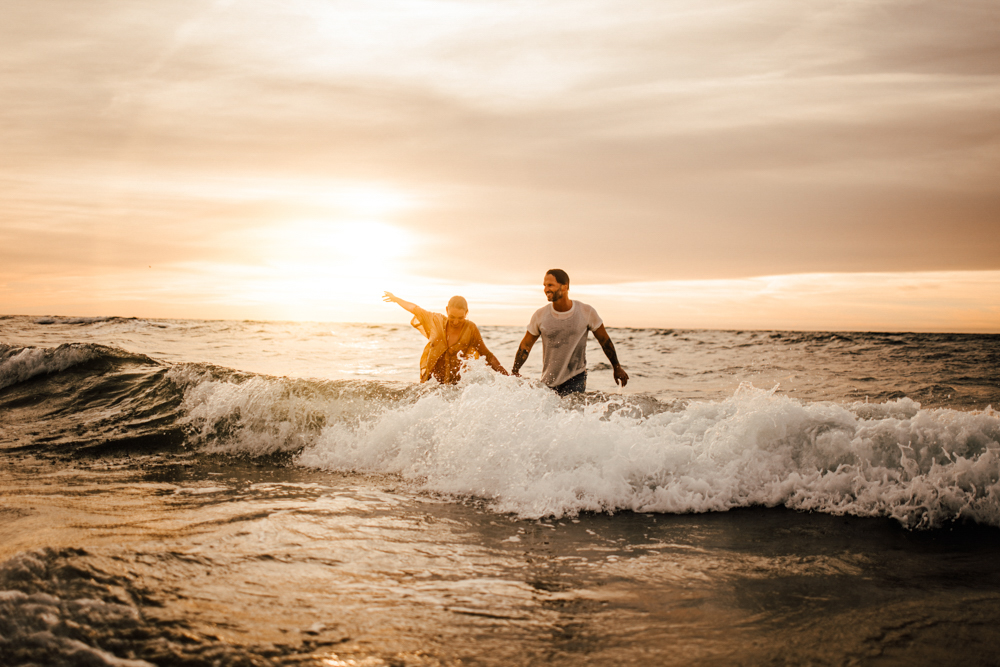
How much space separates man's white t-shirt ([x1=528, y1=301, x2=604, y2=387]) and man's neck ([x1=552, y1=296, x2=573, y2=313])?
0.11ft

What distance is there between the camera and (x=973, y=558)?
4414 millimetres

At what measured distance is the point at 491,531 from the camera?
491 cm

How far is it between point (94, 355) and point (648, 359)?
668 inches

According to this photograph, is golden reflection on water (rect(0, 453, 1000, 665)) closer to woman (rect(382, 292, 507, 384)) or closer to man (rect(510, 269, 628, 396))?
man (rect(510, 269, 628, 396))

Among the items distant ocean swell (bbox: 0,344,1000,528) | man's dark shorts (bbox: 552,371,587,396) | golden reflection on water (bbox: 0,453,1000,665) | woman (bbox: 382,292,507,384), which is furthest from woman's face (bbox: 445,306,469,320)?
golden reflection on water (bbox: 0,453,1000,665)

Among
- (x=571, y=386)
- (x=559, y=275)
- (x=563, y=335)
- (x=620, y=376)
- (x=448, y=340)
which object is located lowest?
(x=571, y=386)

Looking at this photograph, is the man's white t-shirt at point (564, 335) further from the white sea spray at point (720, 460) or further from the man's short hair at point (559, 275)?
the white sea spray at point (720, 460)

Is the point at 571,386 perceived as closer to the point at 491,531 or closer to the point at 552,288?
the point at 552,288

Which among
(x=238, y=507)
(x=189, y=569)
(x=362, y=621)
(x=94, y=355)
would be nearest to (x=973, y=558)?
(x=362, y=621)

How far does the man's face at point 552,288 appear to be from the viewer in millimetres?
7844

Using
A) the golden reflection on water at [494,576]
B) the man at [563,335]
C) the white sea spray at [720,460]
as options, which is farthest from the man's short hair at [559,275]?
the golden reflection on water at [494,576]

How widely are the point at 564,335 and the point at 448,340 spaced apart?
1825 mm

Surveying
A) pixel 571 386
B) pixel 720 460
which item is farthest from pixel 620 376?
pixel 720 460

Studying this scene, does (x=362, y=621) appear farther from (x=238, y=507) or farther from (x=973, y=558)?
(x=973, y=558)
